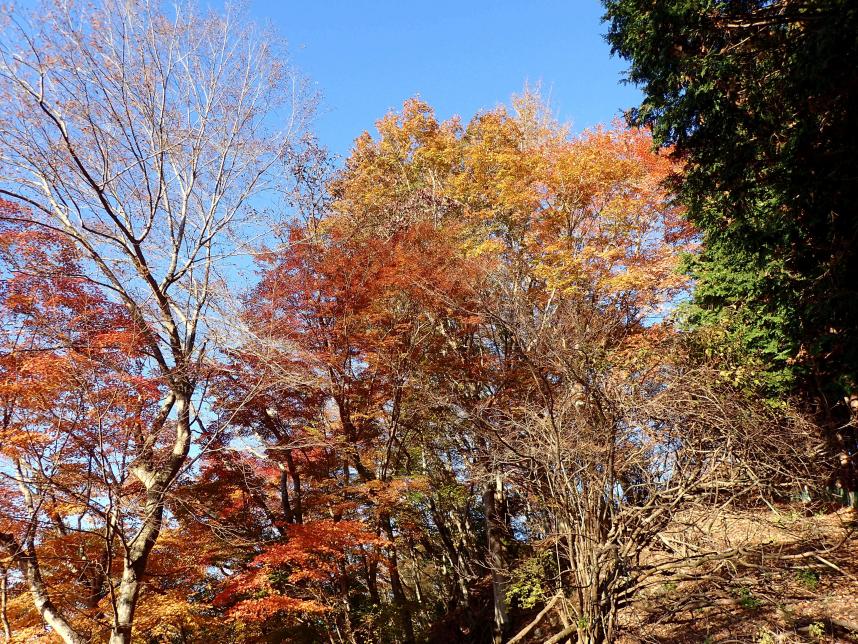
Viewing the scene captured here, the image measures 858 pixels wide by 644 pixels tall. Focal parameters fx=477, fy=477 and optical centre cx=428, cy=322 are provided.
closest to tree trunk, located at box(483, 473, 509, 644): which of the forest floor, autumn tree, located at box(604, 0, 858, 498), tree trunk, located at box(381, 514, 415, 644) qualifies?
tree trunk, located at box(381, 514, 415, 644)

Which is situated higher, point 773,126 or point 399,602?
point 773,126

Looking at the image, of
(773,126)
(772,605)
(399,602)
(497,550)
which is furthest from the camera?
(399,602)

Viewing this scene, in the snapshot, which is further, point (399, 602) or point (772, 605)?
point (399, 602)

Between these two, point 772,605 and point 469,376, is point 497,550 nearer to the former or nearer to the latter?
point 469,376

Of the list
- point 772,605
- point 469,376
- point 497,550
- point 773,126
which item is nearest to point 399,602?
point 497,550

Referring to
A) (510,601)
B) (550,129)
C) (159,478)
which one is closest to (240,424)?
(159,478)

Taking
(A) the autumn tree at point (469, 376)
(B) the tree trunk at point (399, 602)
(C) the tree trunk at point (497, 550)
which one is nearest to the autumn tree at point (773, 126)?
(A) the autumn tree at point (469, 376)

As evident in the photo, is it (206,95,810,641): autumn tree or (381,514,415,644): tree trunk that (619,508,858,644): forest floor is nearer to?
(206,95,810,641): autumn tree

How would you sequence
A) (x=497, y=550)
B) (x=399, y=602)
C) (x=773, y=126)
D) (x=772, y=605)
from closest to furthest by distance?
(x=773, y=126), (x=772, y=605), (x=497, y=550), (x=399, y=602)

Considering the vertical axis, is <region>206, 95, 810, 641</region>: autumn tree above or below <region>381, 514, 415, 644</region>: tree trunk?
above

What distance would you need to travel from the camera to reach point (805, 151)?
18.9 feet

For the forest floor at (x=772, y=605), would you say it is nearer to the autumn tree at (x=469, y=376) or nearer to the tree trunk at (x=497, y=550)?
the autumn tree at (x=469, y=376)

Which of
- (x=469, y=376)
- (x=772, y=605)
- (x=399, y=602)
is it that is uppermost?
(x=469, y=376)

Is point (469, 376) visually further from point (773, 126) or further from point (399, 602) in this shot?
point (773, 126)
